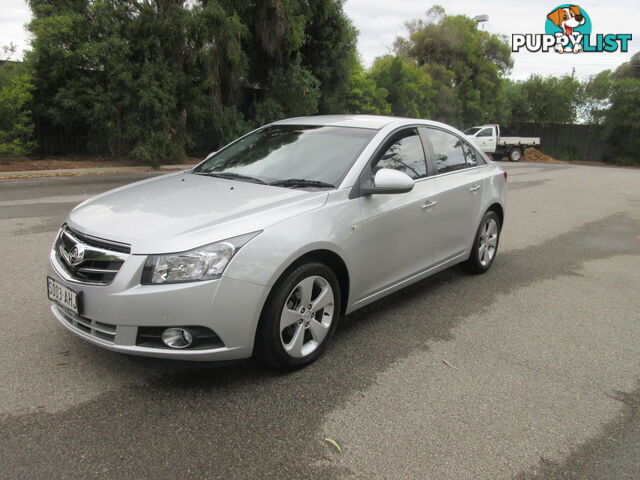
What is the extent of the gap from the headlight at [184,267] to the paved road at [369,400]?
502 millimetres

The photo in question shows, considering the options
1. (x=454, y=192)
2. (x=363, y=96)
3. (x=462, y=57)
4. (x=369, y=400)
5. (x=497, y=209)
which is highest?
(x=462, y=57)

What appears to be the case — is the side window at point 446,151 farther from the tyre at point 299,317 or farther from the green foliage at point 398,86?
the green foliage at point 398,86

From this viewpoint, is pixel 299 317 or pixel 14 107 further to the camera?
pixel 14 107

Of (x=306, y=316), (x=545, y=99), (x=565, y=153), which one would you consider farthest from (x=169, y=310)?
(x=545, y=99)

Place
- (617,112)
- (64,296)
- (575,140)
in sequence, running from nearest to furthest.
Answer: (64,296) → (617,112) → (575,140)

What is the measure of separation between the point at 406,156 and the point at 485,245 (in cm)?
187

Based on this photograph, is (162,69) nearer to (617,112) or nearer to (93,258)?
(93,258)

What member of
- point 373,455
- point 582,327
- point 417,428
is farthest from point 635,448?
point 582,327

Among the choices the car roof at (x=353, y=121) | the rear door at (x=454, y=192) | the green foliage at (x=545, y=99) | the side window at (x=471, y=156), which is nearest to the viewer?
the car roof at (x=353, y=121)

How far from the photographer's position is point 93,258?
9.91 ft

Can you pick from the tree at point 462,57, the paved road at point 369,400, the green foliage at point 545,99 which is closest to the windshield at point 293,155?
the paved road at point 369,400

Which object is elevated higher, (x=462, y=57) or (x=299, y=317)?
(x=462, y=57)

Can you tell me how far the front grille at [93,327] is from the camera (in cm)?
296

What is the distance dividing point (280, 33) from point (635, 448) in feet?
62.7
